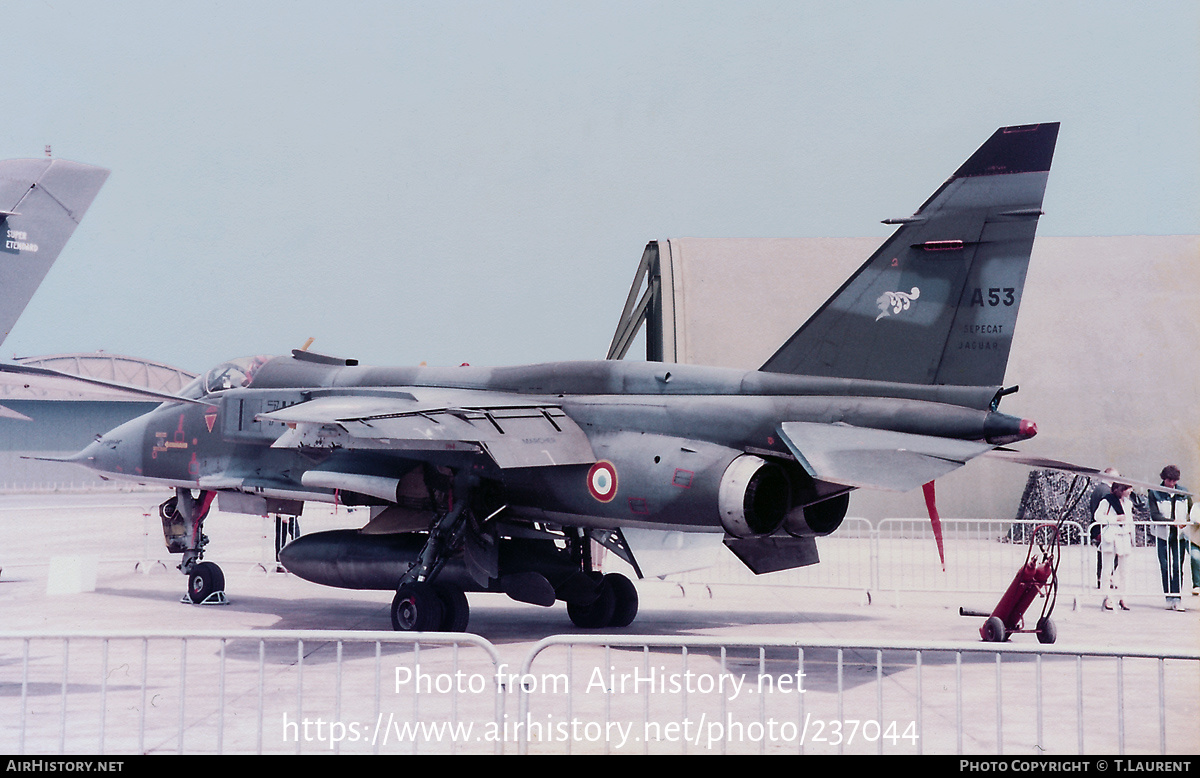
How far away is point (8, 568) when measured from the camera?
16.3 metres

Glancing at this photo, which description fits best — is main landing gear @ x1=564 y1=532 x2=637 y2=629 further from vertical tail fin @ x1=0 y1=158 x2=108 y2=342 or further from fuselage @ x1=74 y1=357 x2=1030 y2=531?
vertical tail fin @ x1=0 y1=158 x2=108 y2=342

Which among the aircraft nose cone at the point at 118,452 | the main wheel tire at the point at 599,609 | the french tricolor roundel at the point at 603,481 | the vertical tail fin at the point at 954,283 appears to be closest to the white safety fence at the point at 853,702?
the main wheel tire at the point at 599,609

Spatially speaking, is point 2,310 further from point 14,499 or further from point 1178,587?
point 14,499

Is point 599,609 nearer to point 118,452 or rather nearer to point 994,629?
point 994,629

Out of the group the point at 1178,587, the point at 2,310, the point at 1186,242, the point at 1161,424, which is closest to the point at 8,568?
the point at 2,310

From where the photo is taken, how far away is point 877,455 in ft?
26.1

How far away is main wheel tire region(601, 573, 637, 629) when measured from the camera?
36.9 feet

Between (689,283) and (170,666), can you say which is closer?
(170,666)

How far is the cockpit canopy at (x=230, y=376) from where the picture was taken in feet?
40.9

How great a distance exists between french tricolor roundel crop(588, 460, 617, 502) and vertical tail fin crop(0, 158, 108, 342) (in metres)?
5.43

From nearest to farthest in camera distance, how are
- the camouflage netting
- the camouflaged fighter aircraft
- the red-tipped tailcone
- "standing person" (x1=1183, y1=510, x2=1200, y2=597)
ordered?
the red-tipped tailcone
the camouflaged fighter aircraft
"standing person" (x1=1183, y1=510, x2=1200, y2=597)
the camouflage netting

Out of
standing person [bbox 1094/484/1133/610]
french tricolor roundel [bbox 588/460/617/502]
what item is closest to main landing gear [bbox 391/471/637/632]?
french tricolor roundel [bbox 588/460/617/502]
